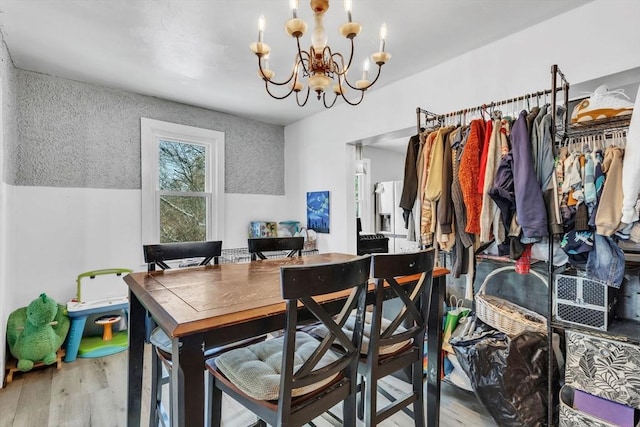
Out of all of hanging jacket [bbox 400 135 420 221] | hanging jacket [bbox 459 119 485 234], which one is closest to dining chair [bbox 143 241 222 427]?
hanging jacket [bbox 400 135 420 221]

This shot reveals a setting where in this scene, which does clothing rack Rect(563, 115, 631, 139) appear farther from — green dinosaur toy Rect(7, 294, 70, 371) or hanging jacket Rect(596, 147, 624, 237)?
green dinosaur toy Rect(7, 294, 70, 371)

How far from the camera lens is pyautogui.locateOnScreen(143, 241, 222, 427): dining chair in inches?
54.7

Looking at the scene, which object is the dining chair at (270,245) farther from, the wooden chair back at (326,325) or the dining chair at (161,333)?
the wooden chair back at (326,325)

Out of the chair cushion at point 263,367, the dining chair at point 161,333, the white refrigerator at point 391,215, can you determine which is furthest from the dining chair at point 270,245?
the white refrigerator at point 391,215

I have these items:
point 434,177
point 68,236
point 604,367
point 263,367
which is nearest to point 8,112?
point 68,236

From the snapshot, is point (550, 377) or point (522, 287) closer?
point (550, 377)

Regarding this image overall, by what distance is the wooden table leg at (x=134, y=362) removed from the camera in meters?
1.53

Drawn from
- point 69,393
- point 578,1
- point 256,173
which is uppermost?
point 578,1

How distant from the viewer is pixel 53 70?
8.80 feet

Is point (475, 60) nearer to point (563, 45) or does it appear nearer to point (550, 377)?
point (563, 45)

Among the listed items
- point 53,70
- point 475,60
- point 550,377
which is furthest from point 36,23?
point 550,377

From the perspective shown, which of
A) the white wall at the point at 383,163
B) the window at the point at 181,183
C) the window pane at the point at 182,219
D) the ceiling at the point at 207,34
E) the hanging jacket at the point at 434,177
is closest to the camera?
the ceiling at the point at 207,34

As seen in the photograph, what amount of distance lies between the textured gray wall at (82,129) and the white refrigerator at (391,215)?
2.64m

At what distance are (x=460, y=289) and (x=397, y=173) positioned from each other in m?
3.65
